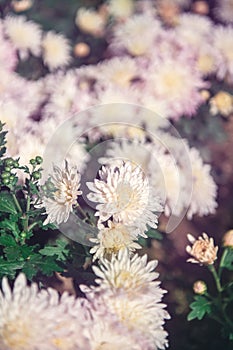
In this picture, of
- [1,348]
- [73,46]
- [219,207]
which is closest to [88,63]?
[73,46]

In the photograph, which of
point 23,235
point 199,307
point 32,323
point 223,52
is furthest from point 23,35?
point 32,323

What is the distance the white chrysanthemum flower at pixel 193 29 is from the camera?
179 cm

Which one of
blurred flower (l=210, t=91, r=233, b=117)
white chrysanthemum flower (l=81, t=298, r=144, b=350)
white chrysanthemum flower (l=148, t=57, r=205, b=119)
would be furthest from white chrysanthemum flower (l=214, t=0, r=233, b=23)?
white chrysanthemum flower (l=81, t=298, r=144, b=350)

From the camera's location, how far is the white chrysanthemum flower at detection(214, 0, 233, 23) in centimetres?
208

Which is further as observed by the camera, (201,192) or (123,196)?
(201,192)

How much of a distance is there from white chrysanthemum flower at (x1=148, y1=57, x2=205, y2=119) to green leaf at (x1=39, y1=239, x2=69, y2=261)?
0.60 metres

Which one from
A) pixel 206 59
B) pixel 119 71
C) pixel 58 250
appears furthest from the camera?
pixel 206 59

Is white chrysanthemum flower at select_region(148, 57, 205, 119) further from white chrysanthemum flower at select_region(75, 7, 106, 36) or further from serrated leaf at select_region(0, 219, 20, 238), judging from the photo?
serrated leaf at select_region(0, 219, 20, 238)

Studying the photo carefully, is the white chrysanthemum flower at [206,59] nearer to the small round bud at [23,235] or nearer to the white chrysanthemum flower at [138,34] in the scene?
the white chrysanthemum flower at [138,34]

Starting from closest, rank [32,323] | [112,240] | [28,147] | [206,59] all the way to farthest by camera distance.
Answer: [32,323], [112,240], [28,147], [206,59]

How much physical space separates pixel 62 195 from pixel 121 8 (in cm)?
115

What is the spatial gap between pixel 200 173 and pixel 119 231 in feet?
1.63

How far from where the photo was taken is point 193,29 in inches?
73.8

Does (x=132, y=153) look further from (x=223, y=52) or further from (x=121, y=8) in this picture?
(x=121, y=8)
